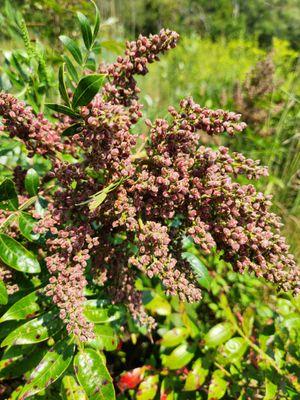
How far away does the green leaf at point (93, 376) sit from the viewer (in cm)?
128

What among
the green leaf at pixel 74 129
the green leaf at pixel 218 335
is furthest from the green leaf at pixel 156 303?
the green leaf at pixel 74 129

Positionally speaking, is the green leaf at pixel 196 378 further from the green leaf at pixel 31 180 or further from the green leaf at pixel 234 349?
the green leaf at pixel 31 180

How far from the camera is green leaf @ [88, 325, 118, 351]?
1505mm

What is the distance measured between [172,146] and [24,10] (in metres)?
2.83

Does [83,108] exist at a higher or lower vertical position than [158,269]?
higher

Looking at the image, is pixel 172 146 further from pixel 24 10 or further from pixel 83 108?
pixel 24 10

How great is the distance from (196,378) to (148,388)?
23 cm

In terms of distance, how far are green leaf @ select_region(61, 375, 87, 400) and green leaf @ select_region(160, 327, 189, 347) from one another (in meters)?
0.44

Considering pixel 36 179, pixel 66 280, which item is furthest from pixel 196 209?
pixel 36 179

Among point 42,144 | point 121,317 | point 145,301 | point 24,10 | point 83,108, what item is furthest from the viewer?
point 24,10

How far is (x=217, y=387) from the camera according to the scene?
164 cm

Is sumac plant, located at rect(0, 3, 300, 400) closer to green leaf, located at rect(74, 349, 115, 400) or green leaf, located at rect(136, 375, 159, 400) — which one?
green leaf, located at rect(74, 349, 115, 400)

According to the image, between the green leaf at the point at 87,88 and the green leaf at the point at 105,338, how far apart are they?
36.5 inches

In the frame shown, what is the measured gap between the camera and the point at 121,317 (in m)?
1.69
